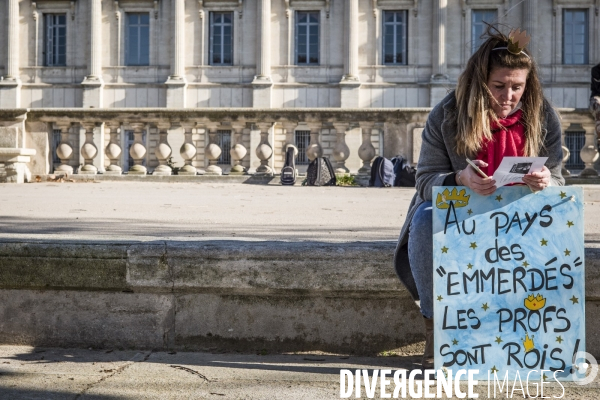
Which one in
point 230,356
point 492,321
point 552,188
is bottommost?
point 230,356

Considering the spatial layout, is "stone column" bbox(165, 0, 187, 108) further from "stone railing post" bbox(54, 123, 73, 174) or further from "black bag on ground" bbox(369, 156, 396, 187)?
"black bag on ground" bbox(369, 156, 396, 187)

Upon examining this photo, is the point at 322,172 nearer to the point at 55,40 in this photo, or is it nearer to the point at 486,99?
the point at 486,99

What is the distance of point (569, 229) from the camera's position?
319cm

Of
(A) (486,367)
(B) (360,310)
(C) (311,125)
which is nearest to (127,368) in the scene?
(B) (360,310)

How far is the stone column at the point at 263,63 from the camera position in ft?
116

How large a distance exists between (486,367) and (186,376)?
1.17 m

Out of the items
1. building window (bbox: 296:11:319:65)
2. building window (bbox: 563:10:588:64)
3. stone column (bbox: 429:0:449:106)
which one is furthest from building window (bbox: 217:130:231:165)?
building window (bbox: 563:10:588:64)

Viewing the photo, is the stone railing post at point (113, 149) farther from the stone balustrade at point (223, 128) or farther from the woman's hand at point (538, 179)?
the woman's hand at point (538, 179)

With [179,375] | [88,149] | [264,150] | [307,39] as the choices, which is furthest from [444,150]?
[307,39]

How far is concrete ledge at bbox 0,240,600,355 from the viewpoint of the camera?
3.65 metres

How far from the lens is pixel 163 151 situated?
11.8 meters

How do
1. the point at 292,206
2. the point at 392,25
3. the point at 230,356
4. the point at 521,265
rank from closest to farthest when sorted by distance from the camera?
the point at 521,265, the point at 230,356, the point at 292,206, the point at 392,25

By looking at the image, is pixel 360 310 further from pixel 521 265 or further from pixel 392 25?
pixel 392 25

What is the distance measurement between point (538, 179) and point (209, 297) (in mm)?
1538
